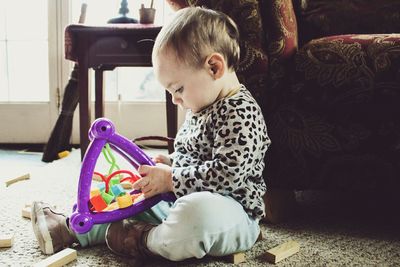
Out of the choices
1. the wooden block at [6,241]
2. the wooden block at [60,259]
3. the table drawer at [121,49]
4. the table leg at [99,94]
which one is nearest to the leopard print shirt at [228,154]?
the wooden block at [60,259]

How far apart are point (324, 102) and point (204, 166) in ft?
1.07

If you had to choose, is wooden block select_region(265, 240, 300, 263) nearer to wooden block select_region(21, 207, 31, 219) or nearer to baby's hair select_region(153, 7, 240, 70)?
baby's hair select_region(153, 7, 240, 70)

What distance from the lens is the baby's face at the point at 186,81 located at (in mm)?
898

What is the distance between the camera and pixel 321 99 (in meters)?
1.05

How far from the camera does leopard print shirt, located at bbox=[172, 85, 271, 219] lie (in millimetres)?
883

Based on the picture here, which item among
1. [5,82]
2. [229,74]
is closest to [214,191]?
[229,74]

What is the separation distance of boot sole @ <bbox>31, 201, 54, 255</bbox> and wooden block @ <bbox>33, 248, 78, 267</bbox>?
4 cm

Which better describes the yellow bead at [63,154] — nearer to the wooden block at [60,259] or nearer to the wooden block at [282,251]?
the wooden block at [60,259]

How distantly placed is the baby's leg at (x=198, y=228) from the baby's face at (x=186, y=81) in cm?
19

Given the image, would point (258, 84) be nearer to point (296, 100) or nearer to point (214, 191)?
point (296, 100)

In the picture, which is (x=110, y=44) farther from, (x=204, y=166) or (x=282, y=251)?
(x=282, y=251)

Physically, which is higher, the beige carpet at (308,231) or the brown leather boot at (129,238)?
the brown leather boot at (129,238)

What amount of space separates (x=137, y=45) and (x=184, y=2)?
465 millimetres

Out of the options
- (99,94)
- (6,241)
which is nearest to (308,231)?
(6,241)
